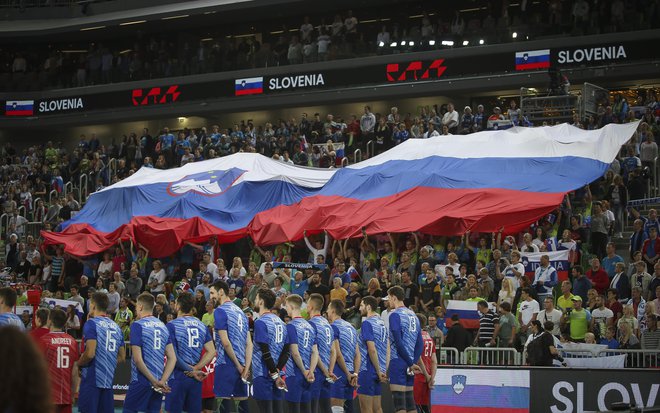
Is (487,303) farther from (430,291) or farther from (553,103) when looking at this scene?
(553,103)

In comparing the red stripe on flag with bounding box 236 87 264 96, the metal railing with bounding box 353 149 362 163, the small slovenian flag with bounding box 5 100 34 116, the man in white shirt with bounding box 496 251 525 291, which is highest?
the small slovenian flag with bounding box 5 100 34 116

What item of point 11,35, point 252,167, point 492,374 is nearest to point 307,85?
point 252,167

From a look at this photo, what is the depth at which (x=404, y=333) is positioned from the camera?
45.3 feet

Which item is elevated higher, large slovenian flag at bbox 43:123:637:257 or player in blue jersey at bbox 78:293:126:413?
large slovenian flag at bbox 43:123:637:257

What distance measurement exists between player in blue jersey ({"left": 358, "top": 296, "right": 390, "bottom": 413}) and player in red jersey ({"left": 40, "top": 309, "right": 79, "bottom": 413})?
13.7 feet

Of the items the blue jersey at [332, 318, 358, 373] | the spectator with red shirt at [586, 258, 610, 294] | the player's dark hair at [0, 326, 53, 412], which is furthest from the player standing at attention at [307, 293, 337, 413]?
the player's dark hair at [0, 326, 53, 412]

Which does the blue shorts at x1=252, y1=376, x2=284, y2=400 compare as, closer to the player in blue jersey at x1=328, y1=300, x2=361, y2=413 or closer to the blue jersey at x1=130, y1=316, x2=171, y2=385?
the player in blue jersey at x1=328, y1=300, x2=361, y2=413

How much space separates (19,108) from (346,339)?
1386 inches

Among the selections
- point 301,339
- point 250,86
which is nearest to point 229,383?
point 301,339

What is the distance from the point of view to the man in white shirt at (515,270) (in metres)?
19.3

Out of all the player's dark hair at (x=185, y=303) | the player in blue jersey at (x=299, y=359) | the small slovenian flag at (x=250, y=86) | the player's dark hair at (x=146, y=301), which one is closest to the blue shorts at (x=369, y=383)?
the player in blue jersey at (x=299, y=359)

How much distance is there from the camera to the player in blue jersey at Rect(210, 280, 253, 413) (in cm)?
1302

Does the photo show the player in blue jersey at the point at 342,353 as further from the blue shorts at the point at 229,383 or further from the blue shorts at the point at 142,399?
the blue shorts at the point at 142,399

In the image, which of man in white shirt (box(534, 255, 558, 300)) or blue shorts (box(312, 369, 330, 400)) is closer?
blue shorts (box(312, 369, 330, 400))
